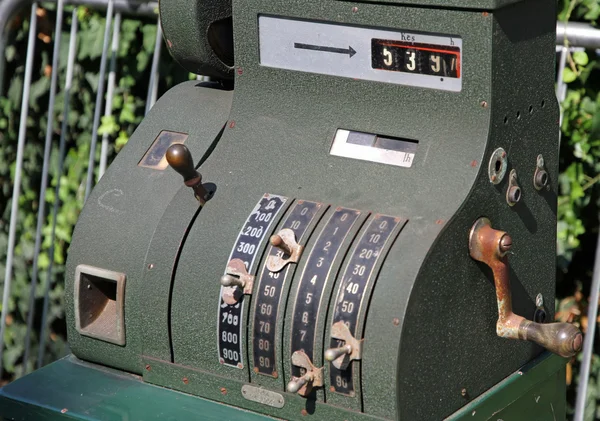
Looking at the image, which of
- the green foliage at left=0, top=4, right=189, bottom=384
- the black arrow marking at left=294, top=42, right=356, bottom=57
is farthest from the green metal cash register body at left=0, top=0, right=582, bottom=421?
the green foliage at left=0, top=4, right=189, bottom=384

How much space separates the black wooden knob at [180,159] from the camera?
1.74m

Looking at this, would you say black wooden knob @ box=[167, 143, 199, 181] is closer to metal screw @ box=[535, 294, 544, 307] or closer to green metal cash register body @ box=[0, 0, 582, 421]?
green metal cash register body @ box=[0, 0, 582, 421]

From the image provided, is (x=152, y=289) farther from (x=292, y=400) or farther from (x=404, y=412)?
(x=404, y=412)

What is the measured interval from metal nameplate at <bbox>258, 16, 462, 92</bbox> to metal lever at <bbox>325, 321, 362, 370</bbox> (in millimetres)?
442

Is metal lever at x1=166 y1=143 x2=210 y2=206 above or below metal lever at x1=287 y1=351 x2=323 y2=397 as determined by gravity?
above

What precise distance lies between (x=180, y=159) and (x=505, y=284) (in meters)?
0.61

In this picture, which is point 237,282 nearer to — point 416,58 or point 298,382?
point 298,382

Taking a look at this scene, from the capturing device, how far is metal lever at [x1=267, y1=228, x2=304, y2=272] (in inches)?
67.3

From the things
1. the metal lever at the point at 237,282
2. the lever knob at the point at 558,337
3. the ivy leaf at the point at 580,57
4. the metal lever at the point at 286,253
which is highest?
the ivy leaf at the point at 580,57

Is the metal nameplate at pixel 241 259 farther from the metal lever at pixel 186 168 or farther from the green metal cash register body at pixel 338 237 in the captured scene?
the metal lever at pixel 186 168

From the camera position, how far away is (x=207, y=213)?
1828mm

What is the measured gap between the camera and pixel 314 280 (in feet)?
5.51

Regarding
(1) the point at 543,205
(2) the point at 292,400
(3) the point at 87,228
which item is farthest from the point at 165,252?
(1) the point at 543,205

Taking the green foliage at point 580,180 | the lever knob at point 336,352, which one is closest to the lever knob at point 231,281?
the lever knob at point 336,352
